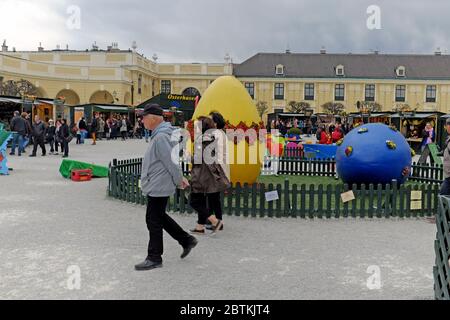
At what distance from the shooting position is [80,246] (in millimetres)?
6668

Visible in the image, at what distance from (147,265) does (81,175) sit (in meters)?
8.06

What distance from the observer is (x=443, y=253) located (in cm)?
440

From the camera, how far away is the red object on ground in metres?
13.0

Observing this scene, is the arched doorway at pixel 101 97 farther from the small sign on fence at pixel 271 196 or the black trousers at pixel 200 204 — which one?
the black trousers at pixel 200 204

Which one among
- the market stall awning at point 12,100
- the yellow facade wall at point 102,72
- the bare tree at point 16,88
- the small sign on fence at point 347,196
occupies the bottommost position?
the small sign on fence at point 347,196

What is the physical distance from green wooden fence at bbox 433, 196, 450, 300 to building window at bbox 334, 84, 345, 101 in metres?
62.9

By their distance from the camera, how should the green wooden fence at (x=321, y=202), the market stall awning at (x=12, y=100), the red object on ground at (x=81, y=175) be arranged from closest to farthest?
the green wooden fence at (x=321, y=202) < the red object on ground at (x=81, y=175) < the market stall awning at (x=12, y=100)

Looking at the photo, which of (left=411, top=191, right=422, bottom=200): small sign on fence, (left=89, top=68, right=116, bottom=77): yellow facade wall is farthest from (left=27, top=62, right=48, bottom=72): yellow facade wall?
(left=411, top=191, right=422, bottom=200): small sign on fence

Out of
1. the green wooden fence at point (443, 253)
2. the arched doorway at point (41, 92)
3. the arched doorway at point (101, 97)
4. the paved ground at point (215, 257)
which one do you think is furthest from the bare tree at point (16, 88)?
the green wooden fence at point (443, 253)

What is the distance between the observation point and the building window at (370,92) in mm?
65375

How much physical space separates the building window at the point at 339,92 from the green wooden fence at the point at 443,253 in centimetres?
6287

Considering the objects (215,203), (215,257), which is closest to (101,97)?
(215,203)

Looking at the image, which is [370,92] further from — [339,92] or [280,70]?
[280,70]

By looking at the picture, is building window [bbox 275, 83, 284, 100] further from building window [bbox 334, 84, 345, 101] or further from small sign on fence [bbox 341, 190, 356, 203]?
small sign on fence [bbox 341, 190, 356, 203]
